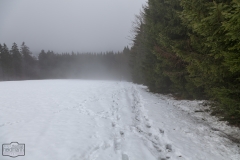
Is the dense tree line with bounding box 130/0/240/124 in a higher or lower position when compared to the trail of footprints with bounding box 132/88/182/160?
higher

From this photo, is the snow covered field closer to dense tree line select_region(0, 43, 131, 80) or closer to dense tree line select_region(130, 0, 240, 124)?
dense tree line select_region(130, 0, 240, 124)

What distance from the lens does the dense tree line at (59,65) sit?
5812 centimetres

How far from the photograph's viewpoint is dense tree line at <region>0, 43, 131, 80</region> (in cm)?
5812

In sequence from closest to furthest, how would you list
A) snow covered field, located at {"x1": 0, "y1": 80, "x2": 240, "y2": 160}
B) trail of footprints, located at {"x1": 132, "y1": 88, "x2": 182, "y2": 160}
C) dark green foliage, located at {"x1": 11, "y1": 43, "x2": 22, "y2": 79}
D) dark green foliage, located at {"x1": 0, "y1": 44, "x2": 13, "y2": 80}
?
snow covered field, located at {"x1": 0, "y1": 80, "x2": 240, "y2": 160}, trail of footprints, located at {"x1": 132, "y1": 88, "x2": 182, "y2": 160}, dark green foliage, located at {"x1": 0, "y1": 44, "x2": 13, "y2": 80}, dark green foliage, located at {"x1": 11, "y1": 43, "x2": 22, "y2": 79}

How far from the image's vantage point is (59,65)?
282 ft

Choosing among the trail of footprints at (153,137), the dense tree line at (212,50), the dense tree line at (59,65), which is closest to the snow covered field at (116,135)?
the trail of footprints at (153,137)

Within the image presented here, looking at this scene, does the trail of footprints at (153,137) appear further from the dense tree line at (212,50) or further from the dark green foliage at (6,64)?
the dark green foliage at (6,64)

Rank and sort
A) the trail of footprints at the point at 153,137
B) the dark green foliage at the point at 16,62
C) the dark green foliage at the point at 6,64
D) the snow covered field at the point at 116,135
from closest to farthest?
1. the snow covered field at the point at 116,135
2. the trail of footprints at the point at 153,137
3. the dark green foliage at the point at 6,64
4. the dark green foliage at the point at 16,62

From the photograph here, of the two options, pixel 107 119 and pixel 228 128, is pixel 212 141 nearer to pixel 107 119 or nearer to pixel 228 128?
pixel 228 128

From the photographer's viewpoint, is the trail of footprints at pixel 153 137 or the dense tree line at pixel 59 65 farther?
the dense tree line at pixel 59 65

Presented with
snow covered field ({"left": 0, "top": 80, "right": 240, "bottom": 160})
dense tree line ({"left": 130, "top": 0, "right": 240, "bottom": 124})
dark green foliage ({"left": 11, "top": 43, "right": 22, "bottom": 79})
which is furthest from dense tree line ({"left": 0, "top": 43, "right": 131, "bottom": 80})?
snow covered field ({"left": 0, "top": 80, "right": 240, "bottom": 160})

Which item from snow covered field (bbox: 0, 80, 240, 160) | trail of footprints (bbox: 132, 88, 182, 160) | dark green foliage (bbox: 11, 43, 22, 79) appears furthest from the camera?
dark green foliage (bbox: 11, 43, 22, 79)

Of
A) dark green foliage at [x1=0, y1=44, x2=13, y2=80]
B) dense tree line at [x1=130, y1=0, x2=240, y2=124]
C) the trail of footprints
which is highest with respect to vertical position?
dark green foliage at [x1=0, y1=44, x2=13, y2=80]

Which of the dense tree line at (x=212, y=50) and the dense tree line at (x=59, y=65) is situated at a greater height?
the dense tree line at (x=59, y=65)
